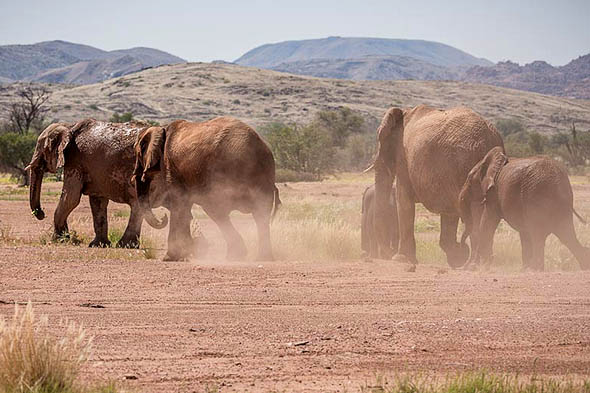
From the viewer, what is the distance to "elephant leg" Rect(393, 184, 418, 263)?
13633mm

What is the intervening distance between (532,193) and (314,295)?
314 centimetres

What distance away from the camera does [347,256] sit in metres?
15.4

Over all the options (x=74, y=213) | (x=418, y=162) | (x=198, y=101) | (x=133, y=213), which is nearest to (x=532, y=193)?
(x=418, y=162)

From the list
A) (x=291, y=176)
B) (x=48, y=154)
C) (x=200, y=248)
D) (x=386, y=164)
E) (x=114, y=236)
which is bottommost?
(x=291, y=176)

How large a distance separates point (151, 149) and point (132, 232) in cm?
215

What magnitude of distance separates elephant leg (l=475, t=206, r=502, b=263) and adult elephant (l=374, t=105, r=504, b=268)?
77 cm

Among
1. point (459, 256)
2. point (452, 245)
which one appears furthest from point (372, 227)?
point (459, 256)

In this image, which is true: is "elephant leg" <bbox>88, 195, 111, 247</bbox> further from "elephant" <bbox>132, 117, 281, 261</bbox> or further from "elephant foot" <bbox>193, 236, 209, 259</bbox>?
"elephant foot" <bbox>193, 236, 209, 259</bbox>

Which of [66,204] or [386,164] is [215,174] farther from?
[66,204]

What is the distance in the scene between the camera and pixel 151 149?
14180mm

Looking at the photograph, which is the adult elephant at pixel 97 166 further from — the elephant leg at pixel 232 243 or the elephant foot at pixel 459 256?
the elephant foot at pixel 459 256

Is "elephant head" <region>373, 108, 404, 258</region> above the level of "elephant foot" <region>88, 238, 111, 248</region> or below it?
above

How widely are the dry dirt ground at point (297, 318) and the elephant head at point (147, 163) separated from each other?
1292 mm

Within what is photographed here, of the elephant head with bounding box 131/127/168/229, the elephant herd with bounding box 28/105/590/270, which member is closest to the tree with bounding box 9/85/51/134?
the elephant herd with bounding box 28/105/590/270
